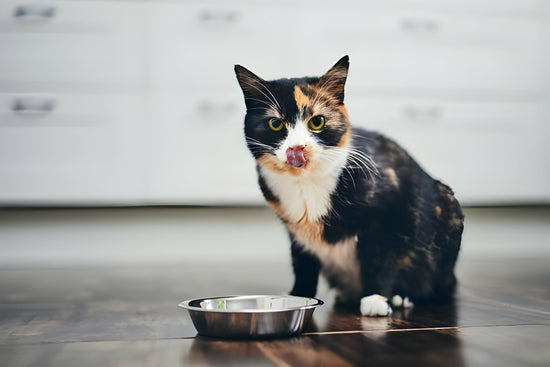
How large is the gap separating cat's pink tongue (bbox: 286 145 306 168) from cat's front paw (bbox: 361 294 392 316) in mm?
320

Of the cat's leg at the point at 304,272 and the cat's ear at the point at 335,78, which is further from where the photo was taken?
the cat's leg at the point at 304,272

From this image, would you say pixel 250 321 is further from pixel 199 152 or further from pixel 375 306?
pixel 199 152

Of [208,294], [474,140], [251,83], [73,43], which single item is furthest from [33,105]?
[474,140]

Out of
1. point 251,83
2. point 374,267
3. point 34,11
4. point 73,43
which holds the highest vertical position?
point 34,11

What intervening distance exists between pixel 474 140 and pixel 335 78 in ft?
5.46

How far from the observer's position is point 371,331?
→ 1.06m

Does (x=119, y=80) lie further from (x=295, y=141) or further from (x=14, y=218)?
(x=295, y=141)

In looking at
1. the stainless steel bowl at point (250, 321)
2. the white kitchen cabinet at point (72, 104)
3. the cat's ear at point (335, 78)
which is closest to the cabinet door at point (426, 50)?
the white kitchen cabinet at point (72, 104)

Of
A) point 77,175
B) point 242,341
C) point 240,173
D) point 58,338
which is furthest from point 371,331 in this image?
point 77,175

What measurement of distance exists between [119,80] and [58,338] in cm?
166

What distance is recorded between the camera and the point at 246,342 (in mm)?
973

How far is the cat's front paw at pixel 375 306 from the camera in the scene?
48.5 inches

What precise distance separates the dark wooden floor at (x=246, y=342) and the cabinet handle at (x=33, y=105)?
0.85 m

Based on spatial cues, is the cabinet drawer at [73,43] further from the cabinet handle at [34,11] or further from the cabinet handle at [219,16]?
the cabinet handle at [219,16]
